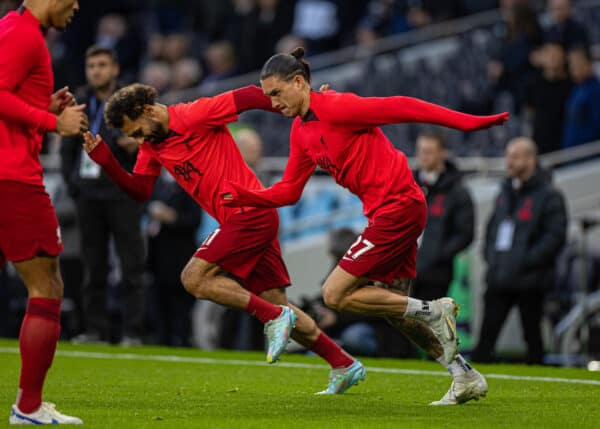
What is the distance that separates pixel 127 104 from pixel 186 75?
422 inches

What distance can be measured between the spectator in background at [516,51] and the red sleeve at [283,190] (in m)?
8.02

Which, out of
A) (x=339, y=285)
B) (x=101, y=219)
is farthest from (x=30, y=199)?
(x=101, y=219)

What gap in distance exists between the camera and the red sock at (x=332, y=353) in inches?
361

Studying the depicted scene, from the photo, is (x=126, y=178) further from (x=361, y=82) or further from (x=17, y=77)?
(x=361, y=82)

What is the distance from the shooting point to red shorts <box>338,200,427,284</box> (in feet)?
27.4

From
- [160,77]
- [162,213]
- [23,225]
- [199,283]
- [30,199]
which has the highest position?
[160,77]

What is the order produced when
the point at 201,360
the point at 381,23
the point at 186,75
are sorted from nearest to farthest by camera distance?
1. the point at 201,360
2. the point at 186,75
3. the point at 381,23

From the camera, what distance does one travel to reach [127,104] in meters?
9.23

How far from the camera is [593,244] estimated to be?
1471 centimetres

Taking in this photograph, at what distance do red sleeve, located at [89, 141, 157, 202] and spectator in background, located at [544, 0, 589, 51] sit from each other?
804 centimetres

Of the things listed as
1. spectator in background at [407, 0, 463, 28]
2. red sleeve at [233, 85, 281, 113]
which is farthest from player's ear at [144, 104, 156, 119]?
spectator in background at [407, 0, 463, 28]

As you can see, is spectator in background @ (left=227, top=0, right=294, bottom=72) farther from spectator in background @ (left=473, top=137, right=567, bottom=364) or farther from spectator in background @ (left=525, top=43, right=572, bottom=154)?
spectator in background @ (left=473, top=137, right=567, bottom=364)

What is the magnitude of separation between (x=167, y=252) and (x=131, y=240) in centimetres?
173

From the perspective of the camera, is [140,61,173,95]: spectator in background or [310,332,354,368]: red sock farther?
[140,61,173,95]: spectator in background
